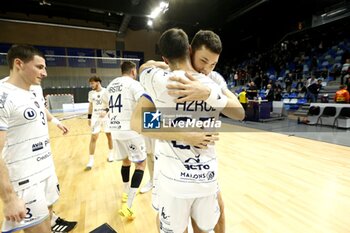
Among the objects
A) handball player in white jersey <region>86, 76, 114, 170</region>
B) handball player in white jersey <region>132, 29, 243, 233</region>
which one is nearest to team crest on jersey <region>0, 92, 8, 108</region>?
handball player in white jersey <region>132, 29, 243, 233</region>

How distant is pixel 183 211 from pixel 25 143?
117 cm

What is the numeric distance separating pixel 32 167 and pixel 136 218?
4.71 feet

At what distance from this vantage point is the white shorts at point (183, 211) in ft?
3.59

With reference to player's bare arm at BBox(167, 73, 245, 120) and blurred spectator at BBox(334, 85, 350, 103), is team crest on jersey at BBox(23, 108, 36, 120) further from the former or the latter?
blurred spectator at BBox(334, 85, 350, 103)

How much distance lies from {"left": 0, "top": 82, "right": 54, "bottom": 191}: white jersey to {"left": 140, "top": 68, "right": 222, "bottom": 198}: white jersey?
36.7 inches

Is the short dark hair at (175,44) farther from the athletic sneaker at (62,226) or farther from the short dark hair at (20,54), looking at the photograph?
the athletic sneaker at (62,226)

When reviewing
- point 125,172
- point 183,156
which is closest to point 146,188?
point 125,172

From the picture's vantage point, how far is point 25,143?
1.42 m

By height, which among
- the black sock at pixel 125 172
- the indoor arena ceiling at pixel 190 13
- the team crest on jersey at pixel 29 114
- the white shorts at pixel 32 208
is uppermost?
the indoor arena ceiling at pixel 190 13

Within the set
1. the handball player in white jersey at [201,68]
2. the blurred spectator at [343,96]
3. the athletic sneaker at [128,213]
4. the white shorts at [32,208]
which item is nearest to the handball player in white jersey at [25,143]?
the white shorts at [32,208]

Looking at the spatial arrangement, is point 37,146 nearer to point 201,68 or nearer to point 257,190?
point 201,68

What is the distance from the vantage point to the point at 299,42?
15.0 metres

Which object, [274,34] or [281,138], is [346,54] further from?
[281,138]

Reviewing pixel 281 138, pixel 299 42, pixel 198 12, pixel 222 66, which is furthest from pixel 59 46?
pixel 299 42
